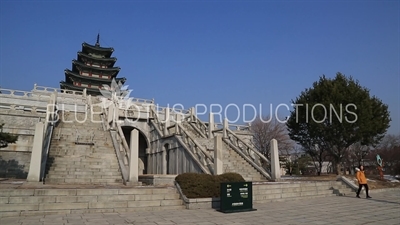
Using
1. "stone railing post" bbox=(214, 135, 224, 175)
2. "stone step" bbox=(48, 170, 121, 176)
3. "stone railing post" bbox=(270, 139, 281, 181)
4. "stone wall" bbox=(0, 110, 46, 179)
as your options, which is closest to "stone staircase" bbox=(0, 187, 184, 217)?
"stone railing post" bbox=(214, 135, 224, 175)

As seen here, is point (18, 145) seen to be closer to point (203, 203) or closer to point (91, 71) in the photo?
point (203, 203)

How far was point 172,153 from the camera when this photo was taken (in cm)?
1939

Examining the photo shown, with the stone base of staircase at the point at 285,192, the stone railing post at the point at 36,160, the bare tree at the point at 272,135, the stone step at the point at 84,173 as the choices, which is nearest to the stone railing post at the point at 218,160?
the stone base of staircase at the point at 285,192

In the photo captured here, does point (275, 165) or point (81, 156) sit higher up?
point (81, 156)

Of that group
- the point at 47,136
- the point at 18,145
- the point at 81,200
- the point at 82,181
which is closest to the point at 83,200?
the point at 81,200

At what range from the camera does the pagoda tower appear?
170 feet

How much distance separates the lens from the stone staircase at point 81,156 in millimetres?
14250

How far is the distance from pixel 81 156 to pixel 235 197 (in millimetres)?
10718

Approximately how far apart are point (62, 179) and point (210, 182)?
7819 millimetres

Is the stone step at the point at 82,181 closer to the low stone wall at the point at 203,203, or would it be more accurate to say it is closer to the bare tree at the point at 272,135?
the low stone wall at the point at 203,203

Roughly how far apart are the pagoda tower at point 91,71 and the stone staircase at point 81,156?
1289 inches

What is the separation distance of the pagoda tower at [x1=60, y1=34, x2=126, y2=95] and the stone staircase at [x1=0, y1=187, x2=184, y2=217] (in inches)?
1758

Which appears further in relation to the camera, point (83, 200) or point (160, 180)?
point (160, 180)

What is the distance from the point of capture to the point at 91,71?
2167 inches
